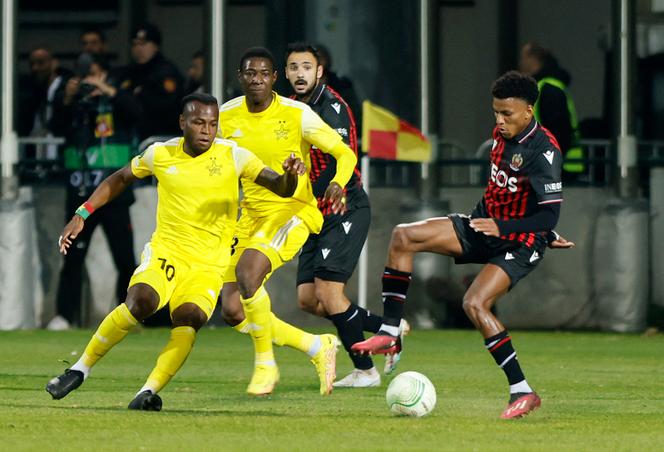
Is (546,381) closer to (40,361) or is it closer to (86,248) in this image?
(40,361)

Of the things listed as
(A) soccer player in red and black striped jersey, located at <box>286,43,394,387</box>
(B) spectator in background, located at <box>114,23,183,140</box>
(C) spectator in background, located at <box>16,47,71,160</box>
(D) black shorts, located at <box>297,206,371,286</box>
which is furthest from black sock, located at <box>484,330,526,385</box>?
(C) spectator in background, located at <box>16,47,71,160</box>

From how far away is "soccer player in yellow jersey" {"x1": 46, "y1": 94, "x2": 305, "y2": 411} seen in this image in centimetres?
978

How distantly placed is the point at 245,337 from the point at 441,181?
2563 mm

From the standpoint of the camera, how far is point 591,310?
1705 centimetres

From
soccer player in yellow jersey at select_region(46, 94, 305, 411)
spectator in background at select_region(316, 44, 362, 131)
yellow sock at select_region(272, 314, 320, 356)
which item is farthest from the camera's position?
spectator in background at select_region(316, 44, 362, 131)

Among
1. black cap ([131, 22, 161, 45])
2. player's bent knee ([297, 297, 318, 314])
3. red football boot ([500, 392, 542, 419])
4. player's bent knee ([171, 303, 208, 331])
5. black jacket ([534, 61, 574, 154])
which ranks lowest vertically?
red football boot ([500, 392, 542, 419])

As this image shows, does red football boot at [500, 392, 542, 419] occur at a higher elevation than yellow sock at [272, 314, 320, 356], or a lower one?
lower

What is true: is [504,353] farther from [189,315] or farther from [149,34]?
[149,34]

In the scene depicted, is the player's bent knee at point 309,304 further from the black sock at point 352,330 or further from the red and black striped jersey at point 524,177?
the red and black striped jersey at point 524,177

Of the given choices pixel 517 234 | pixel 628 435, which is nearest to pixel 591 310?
pixel 517 234

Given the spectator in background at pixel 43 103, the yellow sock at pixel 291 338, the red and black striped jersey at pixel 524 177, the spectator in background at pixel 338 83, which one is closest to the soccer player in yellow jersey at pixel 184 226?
the yellow sock at pixel 291 338

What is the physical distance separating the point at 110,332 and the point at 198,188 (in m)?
1.00

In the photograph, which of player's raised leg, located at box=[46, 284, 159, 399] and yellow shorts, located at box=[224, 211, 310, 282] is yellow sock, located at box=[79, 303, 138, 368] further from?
yellow shorts, located at box=[224, 211, 310, 282]

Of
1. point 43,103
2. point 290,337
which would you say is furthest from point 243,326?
point 43,103
